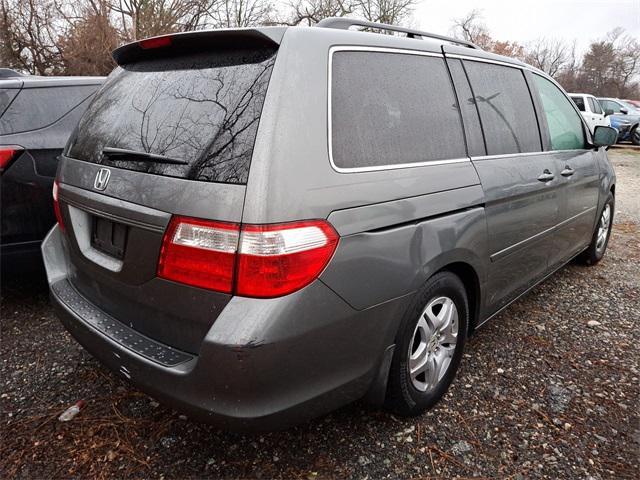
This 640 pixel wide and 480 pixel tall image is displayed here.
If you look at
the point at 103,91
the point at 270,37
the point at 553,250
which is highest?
the point at 270,37

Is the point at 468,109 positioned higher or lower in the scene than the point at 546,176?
higher

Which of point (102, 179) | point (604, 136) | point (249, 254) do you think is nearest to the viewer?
point (249, 254)

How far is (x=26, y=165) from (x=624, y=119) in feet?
67.3

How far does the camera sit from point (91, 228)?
1.95 meters

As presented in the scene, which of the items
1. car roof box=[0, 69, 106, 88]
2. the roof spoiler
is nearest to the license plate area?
the roof spoiler

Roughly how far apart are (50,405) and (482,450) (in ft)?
7.04

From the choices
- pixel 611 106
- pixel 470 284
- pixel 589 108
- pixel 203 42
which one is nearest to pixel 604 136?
pixel 470 284

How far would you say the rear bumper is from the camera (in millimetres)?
1460

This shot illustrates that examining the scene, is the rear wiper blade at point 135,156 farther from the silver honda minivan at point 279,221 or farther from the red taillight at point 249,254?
the red taillight at point 249,254

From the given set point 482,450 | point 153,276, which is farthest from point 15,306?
point 482,450

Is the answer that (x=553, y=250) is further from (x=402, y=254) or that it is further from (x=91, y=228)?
(x=91, y=228)

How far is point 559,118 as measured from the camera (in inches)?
135

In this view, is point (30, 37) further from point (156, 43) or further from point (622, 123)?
point (622, 123)

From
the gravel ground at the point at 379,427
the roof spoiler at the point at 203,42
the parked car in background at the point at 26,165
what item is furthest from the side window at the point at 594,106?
the roof spoiler at the point at 203,42
